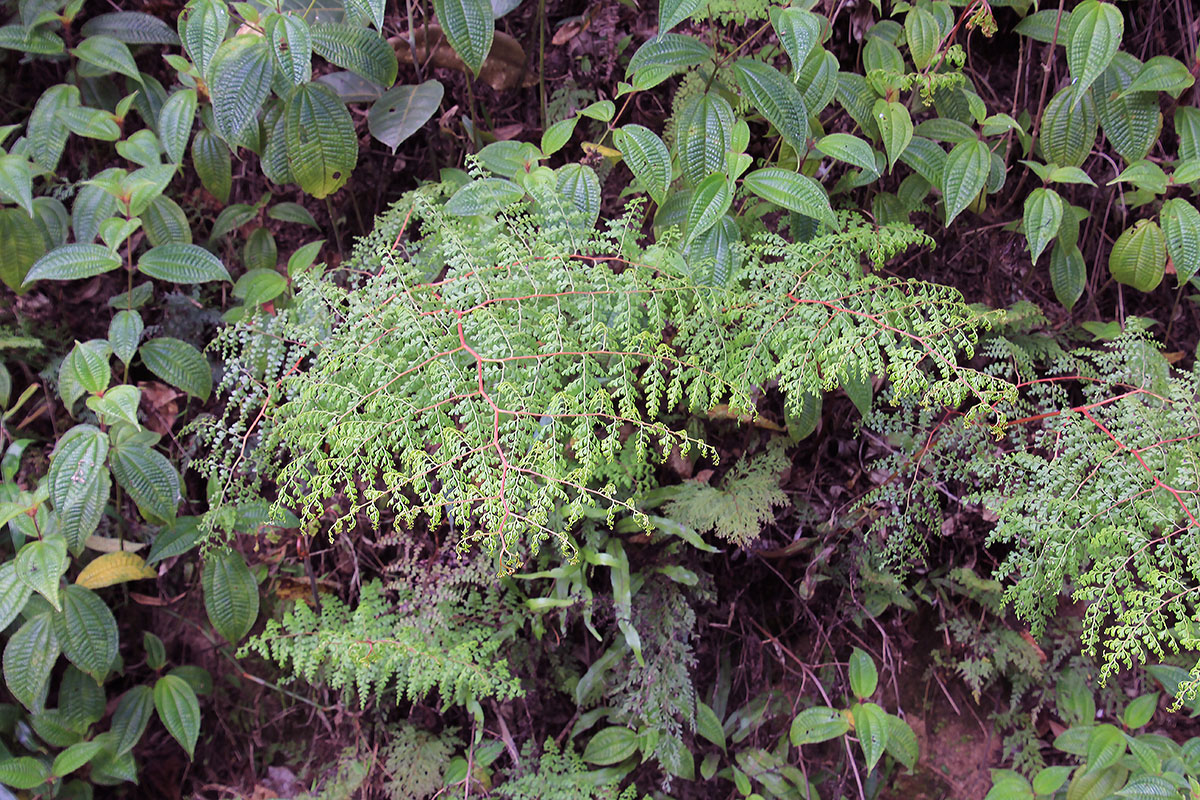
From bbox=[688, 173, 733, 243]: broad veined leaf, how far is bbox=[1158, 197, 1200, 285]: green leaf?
1.38 m

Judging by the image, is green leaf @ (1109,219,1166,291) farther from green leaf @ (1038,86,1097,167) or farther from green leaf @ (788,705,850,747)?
green leaf @ (788,705,850,747)

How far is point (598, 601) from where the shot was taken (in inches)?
94.0

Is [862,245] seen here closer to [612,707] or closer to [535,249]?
[535,249]

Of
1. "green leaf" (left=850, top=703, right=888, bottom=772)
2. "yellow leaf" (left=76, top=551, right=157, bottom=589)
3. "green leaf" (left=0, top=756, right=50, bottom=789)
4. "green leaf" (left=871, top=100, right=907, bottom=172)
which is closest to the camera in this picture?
"green leaf" (left=871, top=100, right=907, bottom=172)

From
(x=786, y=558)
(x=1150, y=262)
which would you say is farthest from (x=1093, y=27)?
(x=786, y=558)

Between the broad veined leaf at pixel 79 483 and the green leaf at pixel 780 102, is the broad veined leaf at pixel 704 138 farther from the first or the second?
the broad veined leaf at pixel 79 483

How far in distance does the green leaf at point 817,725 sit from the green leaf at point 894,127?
160 centimetres

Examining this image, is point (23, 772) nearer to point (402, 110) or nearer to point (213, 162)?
point (213, 162)

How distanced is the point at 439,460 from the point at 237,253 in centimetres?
195

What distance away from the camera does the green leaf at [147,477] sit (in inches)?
91.5

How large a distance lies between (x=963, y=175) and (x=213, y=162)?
2.43 m

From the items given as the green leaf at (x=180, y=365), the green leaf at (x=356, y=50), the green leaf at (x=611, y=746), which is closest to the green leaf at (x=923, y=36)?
the green leaf at (x=356, y=50)

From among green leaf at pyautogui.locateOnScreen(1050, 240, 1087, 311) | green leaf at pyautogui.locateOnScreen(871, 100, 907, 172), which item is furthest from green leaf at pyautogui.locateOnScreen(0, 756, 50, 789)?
green leaf at pyautogui.locateOnScreen(1050, 240, 1087, 311)

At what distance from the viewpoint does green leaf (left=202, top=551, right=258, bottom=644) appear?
2.47 meters
